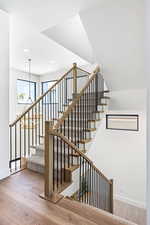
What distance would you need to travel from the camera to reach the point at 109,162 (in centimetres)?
555

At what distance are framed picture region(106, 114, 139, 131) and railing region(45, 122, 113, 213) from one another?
199 cm

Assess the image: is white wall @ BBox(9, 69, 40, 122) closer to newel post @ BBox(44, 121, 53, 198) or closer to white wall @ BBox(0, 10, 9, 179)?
white wall @ BBox(0, 10, 9, 179)

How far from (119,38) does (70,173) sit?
2.72 meters

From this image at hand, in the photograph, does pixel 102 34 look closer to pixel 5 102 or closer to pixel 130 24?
pixel 130 24

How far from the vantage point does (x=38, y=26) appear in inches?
124

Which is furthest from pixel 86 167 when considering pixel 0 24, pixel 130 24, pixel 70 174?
pixel 0 24

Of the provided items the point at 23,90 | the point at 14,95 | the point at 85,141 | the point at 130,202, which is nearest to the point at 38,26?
the point at 85,141

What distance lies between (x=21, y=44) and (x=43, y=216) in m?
3.73

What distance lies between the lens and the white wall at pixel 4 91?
2.63m

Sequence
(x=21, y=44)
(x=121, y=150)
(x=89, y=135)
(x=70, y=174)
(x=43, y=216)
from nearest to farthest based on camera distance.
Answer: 1. (x=43, y=216)
2. (x=70, y=174)
3. (x=89, y=135)
4. (x=21, y=44)
5. (x=121, y=150)

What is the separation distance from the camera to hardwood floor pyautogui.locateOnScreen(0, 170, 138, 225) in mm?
1687

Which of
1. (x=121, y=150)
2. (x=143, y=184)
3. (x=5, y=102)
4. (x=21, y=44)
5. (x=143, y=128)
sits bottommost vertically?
(x=143, y=184)

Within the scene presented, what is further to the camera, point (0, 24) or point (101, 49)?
point (101, 49)

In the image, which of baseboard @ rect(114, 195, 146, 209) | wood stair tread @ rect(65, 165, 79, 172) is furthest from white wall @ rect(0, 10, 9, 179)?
baseboard @ rect(114, 195, 146, 209)
